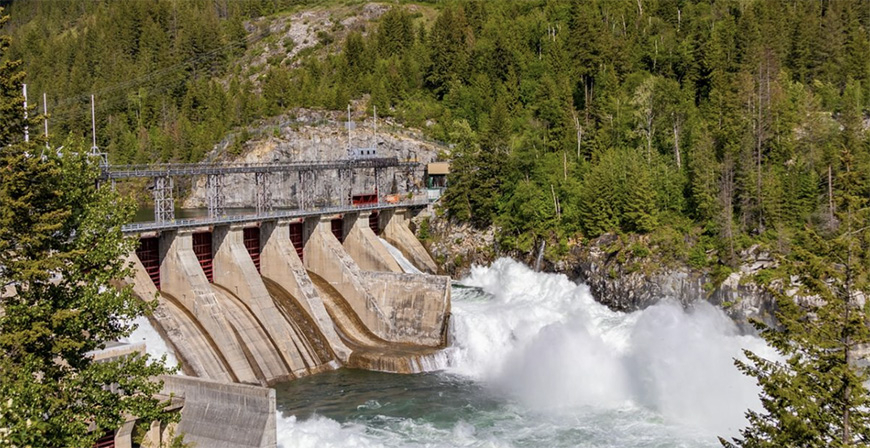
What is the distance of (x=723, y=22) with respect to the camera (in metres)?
79.9

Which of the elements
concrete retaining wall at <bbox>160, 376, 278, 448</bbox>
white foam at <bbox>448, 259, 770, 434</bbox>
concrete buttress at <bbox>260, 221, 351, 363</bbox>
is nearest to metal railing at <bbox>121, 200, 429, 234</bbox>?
concrete buttress at <bbox>260, 221, 351, 363</bbox>

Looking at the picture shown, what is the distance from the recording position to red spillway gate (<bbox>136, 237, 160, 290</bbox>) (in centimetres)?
4391

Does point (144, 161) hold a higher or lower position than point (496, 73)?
lower

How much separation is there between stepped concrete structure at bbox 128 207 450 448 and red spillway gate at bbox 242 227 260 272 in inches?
2.7

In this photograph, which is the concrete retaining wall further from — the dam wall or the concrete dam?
the dam wall

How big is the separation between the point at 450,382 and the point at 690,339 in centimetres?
1357

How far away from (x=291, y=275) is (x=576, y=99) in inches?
1691

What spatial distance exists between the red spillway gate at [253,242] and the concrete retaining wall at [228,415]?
2244cm

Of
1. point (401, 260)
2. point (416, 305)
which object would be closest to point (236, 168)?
point (401, 260)

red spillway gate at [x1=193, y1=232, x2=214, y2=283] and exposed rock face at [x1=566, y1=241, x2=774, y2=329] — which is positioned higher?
red spillway gate at [x1=193, y1=232, x2=214, y2=283]

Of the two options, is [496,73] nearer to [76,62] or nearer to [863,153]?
[863,153]

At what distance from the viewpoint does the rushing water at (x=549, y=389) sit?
33188mm

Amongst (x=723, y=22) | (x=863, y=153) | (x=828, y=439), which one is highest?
(x=723, y=22)

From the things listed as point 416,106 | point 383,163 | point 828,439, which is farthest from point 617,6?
point 828,439
